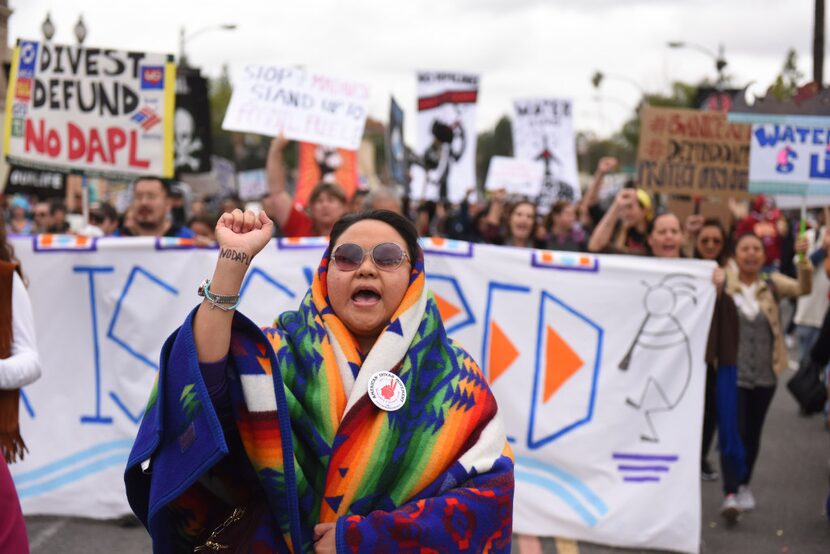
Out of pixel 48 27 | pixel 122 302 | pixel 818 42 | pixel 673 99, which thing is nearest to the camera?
pixel 122 302

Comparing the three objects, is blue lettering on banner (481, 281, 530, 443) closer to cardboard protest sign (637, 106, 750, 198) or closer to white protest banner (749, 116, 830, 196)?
white protest banner (749, 116, 830, 196)

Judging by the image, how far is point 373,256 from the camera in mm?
2496

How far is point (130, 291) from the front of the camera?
18.5 ft

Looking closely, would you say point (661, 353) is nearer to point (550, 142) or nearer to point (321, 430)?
point (321, 430)

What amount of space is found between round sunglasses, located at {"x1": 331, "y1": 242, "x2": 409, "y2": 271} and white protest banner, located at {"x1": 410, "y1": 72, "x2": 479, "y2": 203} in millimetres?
9863

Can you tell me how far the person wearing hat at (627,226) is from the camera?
6379 mm

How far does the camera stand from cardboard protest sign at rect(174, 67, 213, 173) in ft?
29.6

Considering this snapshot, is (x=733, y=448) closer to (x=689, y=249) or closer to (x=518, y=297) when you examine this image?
(x=518, y=297)

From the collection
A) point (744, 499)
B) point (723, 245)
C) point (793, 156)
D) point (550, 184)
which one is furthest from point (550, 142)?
point (744, 499)

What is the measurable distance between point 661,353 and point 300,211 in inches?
107

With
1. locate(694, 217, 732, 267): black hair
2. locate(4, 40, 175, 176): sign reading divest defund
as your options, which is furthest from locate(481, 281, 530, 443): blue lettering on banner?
locate(4, 40, 175, 176): sign reading divest defund

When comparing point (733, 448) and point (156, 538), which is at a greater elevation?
point (156, 538)

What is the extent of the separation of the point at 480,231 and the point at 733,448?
6533 mm

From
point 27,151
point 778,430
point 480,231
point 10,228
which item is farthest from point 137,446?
point 10,228
